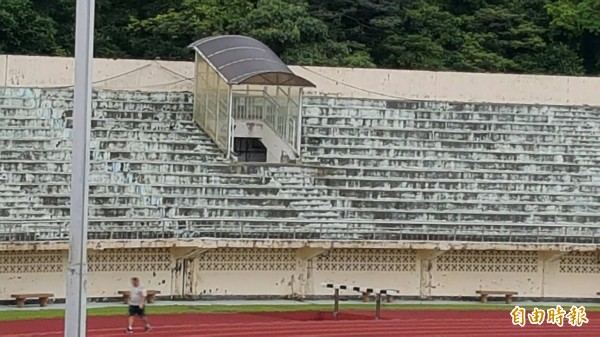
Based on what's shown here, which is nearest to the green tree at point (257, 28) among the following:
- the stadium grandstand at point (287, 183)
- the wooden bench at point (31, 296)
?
the stadium grandstand at point (287, 183)

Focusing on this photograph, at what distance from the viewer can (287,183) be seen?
22.4m

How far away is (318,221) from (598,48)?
18917 millimetres

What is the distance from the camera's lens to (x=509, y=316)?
2027cm

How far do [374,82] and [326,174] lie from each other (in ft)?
12.5

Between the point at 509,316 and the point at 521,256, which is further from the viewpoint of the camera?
the point at 521,256

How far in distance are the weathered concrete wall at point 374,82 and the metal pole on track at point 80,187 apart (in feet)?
48.3

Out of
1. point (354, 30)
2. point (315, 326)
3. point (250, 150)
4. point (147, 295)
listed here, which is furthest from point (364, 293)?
point (354, 30)

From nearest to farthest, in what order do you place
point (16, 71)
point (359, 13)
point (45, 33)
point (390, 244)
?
point (390, 244) < point (16, 71) < point (45, 33) < point (359, 13)

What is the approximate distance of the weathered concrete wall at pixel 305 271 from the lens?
20031mm

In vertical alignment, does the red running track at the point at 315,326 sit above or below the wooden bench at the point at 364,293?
below

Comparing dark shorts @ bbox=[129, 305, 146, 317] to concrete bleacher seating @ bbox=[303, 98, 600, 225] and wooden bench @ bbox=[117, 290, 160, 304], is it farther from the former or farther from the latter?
concrete bleacher seating @ bbox=[303, 98, 600, 225]

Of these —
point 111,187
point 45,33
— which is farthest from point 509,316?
point 45,33

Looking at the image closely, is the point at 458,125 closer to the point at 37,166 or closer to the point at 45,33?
the point at 37,166

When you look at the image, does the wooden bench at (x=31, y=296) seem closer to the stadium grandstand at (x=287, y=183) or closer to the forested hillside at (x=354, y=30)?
the stadium grandstand at (x=287, y=183)
